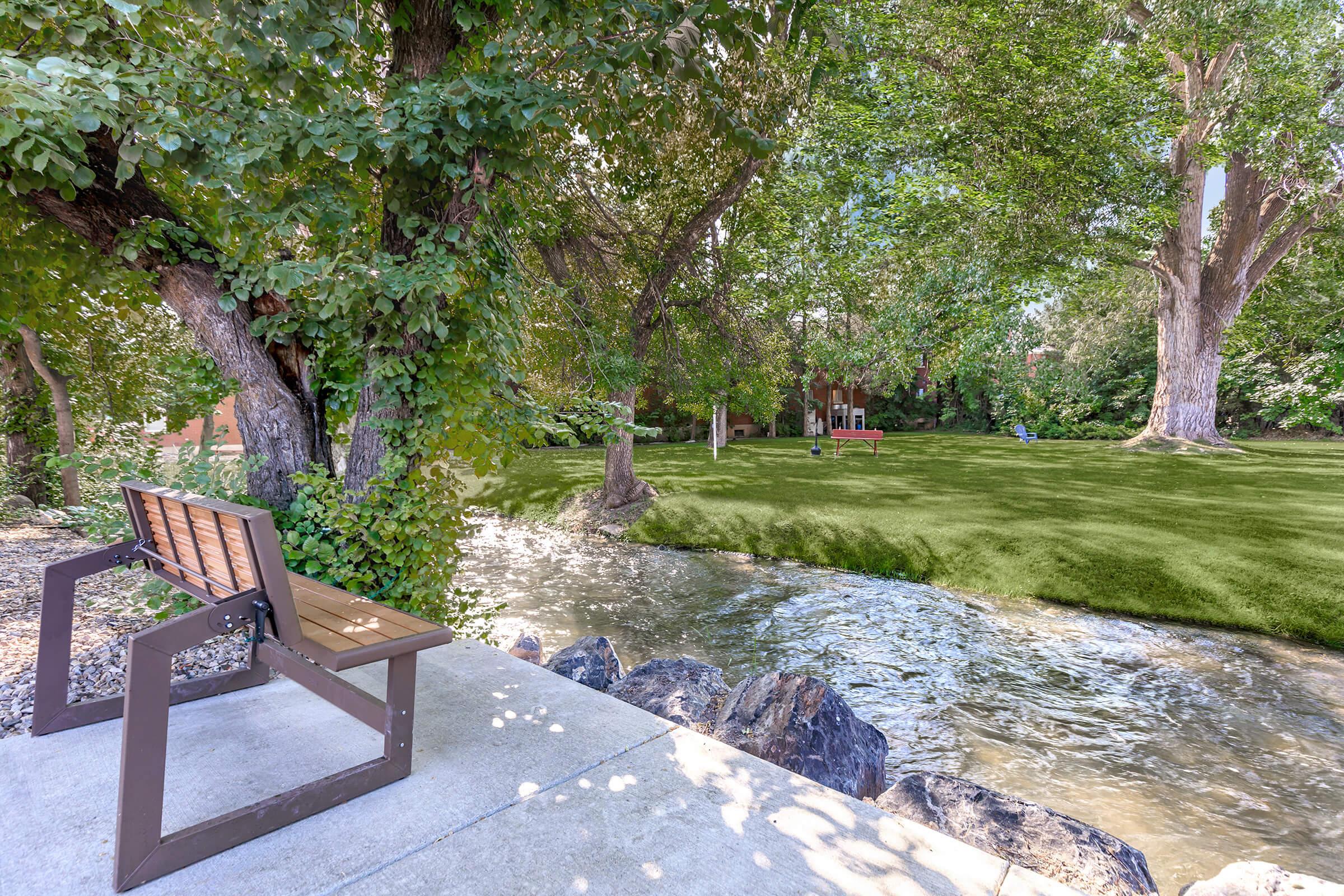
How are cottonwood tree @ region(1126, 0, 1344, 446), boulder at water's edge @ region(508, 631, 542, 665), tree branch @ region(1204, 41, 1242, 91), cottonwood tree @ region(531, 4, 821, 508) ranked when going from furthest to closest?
tree branch @ region(1204, 41, 1242, 91)
cottonwood tree @ region(1126, 0, 1344, 446)
cottonwood tree @ region(531, 4, 821, 508)
boulder at water's edge @ region(508, 631, 542, 665)

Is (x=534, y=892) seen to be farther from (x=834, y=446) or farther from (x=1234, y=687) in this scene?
(x=834, y=446)

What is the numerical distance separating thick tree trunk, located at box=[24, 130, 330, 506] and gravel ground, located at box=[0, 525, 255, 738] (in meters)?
0.90

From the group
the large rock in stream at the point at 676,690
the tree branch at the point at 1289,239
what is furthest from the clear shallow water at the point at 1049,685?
the tree branch at the point at 1289,239

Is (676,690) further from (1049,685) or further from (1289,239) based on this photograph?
(1289,239)

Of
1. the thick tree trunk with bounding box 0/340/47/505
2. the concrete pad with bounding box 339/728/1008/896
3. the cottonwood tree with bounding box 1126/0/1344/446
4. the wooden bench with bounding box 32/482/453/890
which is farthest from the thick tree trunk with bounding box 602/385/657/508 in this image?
the cottonwood tree with bounding box 1126/0/1344/446

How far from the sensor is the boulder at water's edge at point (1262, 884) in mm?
1902

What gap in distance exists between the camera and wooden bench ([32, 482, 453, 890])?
172 cm

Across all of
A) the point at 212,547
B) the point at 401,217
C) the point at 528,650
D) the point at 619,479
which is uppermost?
the point at 401,217

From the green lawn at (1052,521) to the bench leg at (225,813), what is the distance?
21.5 ft

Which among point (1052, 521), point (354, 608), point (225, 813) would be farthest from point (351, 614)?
point (1052, 521)

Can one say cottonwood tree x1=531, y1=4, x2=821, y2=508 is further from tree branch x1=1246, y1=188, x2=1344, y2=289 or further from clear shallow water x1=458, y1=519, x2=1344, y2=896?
tree branch x1=1246, y1=188, x2=1344, y2=289

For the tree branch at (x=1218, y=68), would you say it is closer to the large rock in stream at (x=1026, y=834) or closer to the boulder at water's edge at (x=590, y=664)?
the large rock in stream at (x=1026, y=834)

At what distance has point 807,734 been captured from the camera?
2975 mm

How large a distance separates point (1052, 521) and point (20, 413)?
13.6 metres
